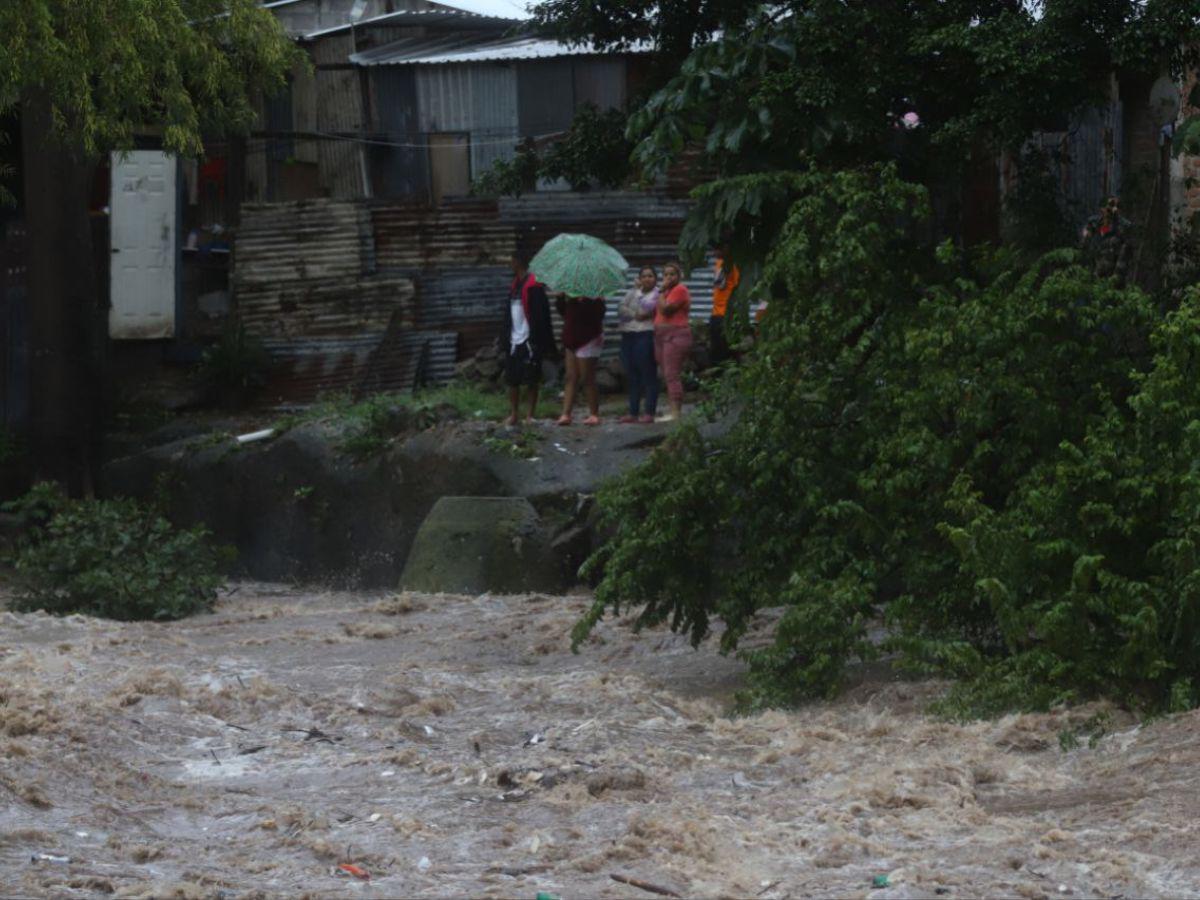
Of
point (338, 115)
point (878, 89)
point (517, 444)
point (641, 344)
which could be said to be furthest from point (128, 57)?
point (338, 115)

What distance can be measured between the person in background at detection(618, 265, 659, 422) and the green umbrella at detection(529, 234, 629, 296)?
0.83 ft

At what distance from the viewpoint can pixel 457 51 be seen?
23.0 metres

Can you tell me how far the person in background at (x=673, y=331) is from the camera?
621 inches

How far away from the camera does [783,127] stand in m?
10.6

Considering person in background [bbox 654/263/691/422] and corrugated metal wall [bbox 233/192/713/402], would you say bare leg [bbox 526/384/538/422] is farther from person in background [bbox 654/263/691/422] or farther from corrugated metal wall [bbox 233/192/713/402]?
corrugated metal wall [bbox 233/192/713/402]

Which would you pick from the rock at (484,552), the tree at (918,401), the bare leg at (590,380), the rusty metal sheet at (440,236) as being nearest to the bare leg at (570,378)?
the bare leg at (590,380)

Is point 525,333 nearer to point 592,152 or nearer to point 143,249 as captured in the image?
point 592,152

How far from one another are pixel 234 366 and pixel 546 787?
14.4m

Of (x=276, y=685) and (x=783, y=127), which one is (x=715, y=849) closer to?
(x=276, y=685)

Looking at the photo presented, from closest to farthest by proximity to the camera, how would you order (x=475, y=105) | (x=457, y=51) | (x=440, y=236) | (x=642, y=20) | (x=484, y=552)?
(x=642, y=20) → (x=484, y=552) → (x=440, y=236) → (x=475, y=105) → (x=457, y=51)

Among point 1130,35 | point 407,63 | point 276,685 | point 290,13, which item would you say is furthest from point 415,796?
point 290,13

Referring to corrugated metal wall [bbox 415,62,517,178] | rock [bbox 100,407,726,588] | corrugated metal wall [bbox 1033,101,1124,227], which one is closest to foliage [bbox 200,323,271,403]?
rock [bbox 100,407,726,588]

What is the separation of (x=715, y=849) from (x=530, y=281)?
10581 mm

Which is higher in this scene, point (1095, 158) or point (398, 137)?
point (398, 137)
